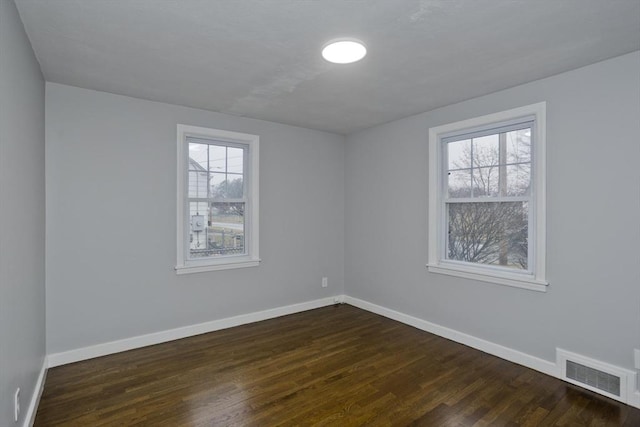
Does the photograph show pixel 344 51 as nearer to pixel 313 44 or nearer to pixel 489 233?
pixel 313 44

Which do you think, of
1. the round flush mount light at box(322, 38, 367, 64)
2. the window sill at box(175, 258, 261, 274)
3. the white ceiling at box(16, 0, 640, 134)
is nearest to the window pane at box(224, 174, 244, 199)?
the window sill at box(175, 258, 261, 274)

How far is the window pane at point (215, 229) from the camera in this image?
389 centimetres

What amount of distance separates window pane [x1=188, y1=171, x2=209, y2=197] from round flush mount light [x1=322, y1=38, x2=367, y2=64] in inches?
83.5

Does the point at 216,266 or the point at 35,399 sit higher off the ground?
the point at 216,266

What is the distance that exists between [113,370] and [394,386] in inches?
95.0

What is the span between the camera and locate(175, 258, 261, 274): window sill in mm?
3703

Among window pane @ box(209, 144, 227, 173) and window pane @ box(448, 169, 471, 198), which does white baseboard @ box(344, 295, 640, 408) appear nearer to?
window pane @ box(448, 169, 471, 198)

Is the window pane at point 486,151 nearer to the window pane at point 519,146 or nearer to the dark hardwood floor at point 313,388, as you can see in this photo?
the window pane at point 519,146

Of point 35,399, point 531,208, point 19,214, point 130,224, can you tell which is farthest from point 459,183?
point 35,399

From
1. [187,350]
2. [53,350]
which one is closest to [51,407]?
[53,350]

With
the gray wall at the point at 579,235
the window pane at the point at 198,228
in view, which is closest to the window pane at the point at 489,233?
the gray wall at the point at 579,235

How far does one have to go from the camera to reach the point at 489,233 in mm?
3436

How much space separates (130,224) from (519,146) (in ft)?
12.7

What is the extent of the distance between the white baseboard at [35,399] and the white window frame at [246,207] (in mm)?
1334
